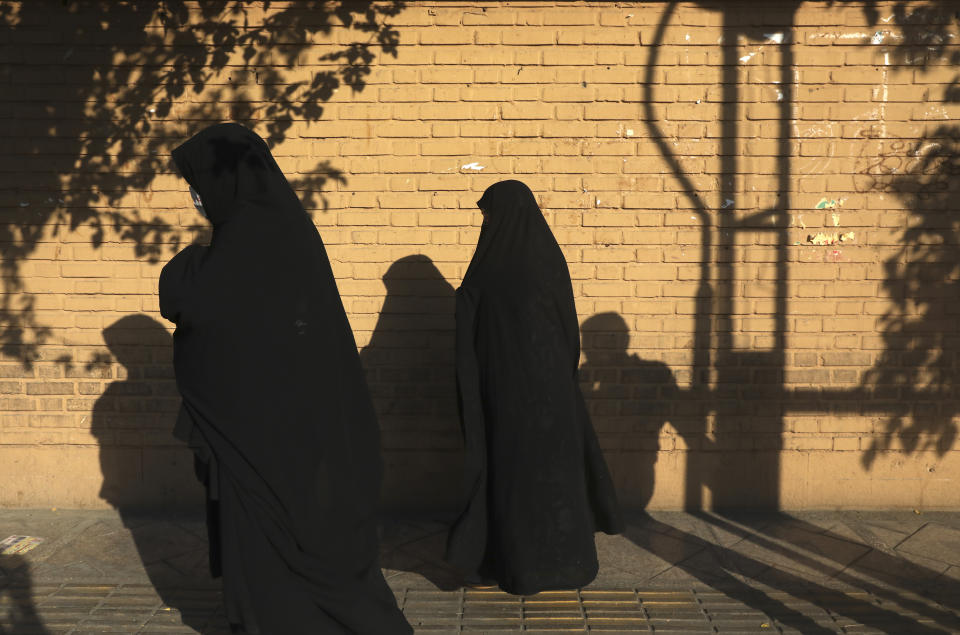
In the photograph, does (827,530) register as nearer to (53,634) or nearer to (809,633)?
(809,633)

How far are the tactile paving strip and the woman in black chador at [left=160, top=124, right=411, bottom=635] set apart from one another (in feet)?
2.10

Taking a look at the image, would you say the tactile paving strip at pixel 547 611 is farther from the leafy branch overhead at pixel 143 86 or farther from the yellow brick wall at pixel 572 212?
the leafy branch overhead at pixel 143 86

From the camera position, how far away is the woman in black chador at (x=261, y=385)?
3801mm

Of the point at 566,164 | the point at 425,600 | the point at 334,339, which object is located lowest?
the point at 425,600

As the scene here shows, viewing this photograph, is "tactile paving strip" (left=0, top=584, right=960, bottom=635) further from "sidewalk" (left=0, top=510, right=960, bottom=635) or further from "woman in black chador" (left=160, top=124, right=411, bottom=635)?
"woman in black chador" (left=160, top=124, right=411, bottom=635)

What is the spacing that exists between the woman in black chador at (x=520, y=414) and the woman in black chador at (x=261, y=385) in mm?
912

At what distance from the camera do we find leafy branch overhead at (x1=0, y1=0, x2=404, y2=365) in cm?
573

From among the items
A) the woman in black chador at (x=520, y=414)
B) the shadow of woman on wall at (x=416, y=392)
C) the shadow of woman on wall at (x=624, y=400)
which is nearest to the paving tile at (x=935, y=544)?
the shadow of woman on wall at (x=624, y=400)

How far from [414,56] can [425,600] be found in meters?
3.06

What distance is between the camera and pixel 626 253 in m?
5.83

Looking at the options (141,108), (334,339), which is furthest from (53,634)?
(141,108)

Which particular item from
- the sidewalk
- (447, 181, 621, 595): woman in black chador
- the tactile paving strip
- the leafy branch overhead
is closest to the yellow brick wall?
the leafy branch overhead

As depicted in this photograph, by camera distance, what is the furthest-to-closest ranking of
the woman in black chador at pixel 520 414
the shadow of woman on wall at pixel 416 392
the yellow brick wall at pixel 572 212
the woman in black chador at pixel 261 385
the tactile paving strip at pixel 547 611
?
the shadow of woman on wall at pixel 416 392, the yellow brick wall at pixel 572 212, the woman in black chador at pixel 520 414, the tactile paving strip at pixel 547 611, the woman in black chador at pixel 261 385

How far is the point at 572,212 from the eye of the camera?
5793 millimetres
